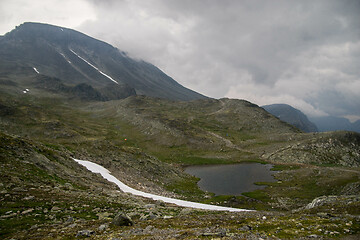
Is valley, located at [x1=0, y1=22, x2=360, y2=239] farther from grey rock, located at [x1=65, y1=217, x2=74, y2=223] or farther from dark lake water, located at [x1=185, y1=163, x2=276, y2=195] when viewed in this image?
dark lake water, located at [x1=185, y1=163, x2=276, y2=195]

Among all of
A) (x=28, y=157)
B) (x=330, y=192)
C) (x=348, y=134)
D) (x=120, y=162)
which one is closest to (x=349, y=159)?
(x=348, y=134)

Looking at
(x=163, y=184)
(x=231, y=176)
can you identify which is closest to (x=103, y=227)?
(x=163, y=184)

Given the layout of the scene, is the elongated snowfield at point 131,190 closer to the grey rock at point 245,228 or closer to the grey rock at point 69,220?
Answer: the grey rock at point 69,220

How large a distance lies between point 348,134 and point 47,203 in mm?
153944

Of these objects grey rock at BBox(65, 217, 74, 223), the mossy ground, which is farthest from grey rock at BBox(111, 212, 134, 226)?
grey rock at BBox(65, 217, 74, 223)

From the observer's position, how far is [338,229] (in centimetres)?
1532

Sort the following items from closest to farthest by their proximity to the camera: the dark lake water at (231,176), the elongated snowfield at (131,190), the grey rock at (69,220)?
the grey rock at (69,220), the elongated snowfield at (131,190), the dark lake water at (231,176)

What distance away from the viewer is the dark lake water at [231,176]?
6801cm

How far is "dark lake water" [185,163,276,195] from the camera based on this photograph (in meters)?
68.0

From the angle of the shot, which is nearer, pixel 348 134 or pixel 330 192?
pixel 330 192

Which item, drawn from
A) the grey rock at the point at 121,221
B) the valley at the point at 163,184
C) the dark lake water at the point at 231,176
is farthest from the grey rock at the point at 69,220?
the dark lake water at the point at 231,176

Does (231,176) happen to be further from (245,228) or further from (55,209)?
(55,209)

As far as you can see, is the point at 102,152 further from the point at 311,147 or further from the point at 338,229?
the point at 311,147

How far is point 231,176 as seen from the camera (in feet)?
273
